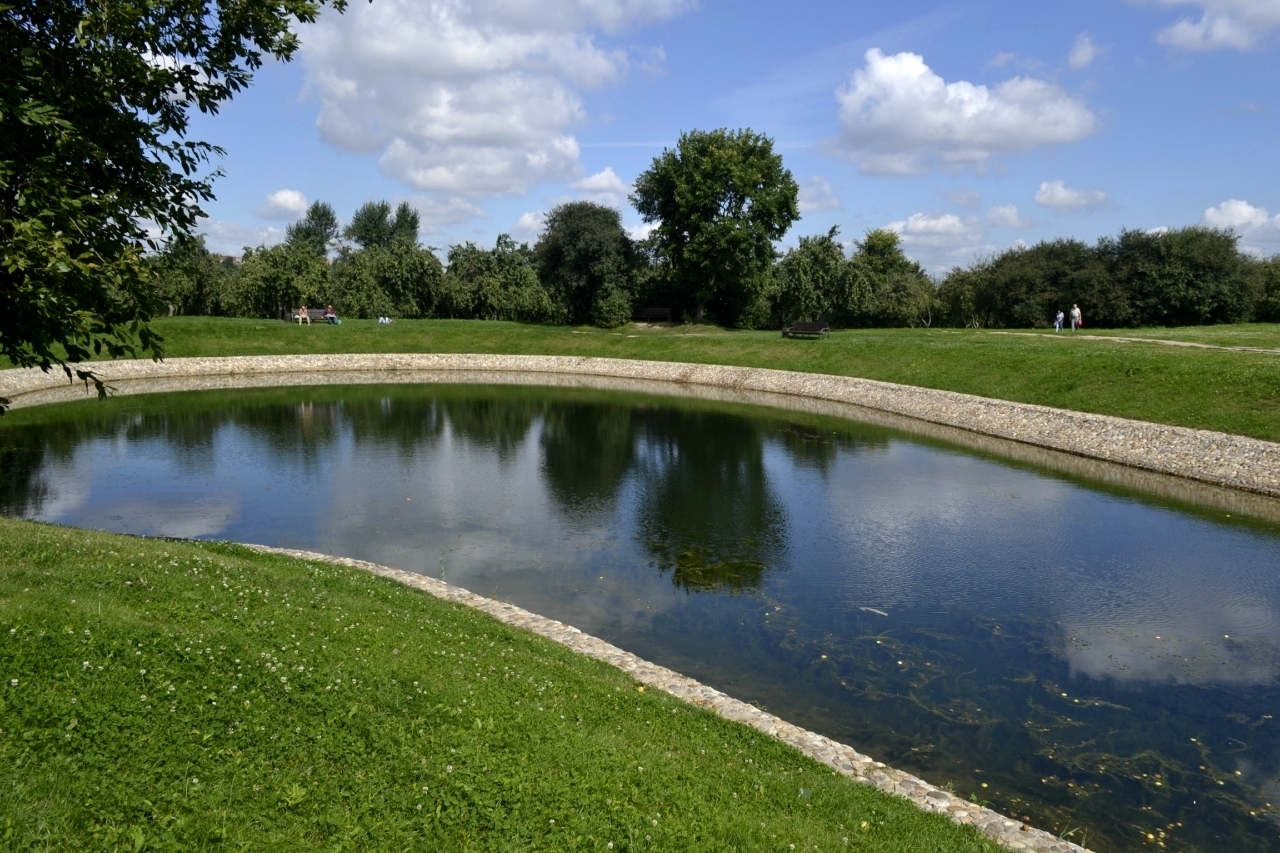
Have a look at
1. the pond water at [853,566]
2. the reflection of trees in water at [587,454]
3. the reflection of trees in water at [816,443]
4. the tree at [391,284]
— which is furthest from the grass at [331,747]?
the tree at [391,284]

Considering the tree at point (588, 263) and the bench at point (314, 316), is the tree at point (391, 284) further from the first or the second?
the tree at point (588, 263)

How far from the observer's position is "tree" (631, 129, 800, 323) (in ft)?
230

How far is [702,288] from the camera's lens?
73.0m

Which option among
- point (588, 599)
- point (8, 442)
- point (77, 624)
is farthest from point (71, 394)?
point (77, 624)

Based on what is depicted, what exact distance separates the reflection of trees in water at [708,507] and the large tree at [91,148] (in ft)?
34.9

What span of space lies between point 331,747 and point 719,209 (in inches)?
2667

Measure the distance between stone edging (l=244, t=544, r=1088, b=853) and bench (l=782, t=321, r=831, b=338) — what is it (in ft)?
150

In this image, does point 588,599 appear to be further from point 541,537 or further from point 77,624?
point 77,624

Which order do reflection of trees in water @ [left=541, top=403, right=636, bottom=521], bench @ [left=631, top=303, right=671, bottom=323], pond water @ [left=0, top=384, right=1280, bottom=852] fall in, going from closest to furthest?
1. pond water @ [left=0, top=384, right=1280, bottom=852]
2. reflection of trees in water @ [left=541, top=403, right=636, bottom=521]
3. bench @ [left=631, top=303, right=671, bottom=323]

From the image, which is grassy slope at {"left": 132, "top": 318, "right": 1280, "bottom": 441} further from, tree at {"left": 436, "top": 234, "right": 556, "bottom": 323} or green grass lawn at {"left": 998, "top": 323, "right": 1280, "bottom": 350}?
tree at {"left": 436, "top": 234, "right": 556, "bottom": 323}

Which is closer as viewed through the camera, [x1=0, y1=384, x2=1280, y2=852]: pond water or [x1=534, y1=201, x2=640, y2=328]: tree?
[x1=0, y1=384, x2=1280, y2=852]: pond water

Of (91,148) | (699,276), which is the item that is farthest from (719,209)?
(91,148)

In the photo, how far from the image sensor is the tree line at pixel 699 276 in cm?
6456

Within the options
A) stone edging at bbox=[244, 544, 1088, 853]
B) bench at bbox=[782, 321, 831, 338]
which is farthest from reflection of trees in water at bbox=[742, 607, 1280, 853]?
bench at bbox=[782, 321, 831, 338]
